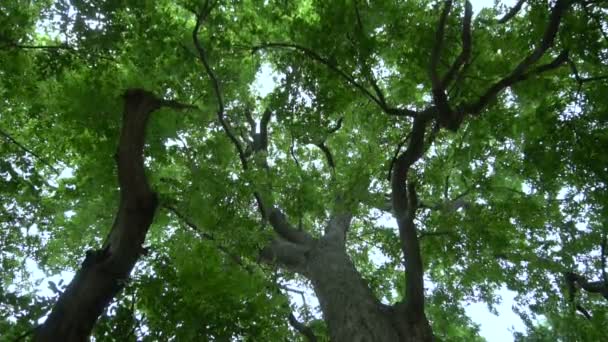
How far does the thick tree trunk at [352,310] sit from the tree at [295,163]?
0.03m

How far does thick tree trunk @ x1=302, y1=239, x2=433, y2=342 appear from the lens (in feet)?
18.2

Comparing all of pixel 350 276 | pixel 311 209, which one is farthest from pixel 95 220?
pixel 350 276

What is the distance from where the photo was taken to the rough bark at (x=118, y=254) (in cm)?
362

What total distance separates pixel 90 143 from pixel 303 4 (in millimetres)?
3895

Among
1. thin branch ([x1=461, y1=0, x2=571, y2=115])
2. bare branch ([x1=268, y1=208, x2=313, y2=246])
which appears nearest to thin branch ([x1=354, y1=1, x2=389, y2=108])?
thin branch ([x1=461, y1=0, x2=571, y2=115])

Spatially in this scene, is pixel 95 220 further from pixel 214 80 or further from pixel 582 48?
pixel 582 48

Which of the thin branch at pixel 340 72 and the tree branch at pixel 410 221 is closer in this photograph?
the tree branch at pixel 410 221

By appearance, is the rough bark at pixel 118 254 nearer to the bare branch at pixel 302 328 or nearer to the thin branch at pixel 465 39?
the bare branch at pixel 302 328

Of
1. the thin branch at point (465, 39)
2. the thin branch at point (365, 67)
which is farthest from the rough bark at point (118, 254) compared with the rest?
the thin branch at point (465, 39)

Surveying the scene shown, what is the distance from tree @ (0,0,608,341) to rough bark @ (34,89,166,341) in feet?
0.06

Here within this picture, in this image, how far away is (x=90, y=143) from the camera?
7.06m

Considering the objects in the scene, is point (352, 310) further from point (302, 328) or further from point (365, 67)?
point (365, 67)

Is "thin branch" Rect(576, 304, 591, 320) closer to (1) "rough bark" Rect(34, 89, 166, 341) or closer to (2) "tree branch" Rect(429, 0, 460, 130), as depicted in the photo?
(2) "tree branch" Rect(429, 0, 460, 130)

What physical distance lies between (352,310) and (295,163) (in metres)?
4.14
